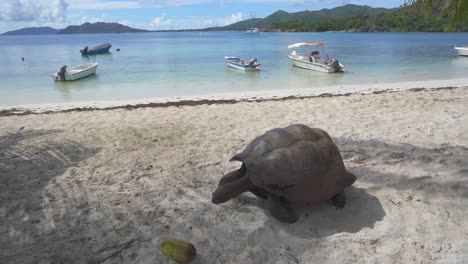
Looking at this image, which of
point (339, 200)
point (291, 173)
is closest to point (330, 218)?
point (339, 200)

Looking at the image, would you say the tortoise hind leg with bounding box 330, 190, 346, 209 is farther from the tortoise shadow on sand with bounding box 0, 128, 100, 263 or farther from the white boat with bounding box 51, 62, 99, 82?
the white boat with bounding box 51, 62, 99, 82

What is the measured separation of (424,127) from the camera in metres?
6.99

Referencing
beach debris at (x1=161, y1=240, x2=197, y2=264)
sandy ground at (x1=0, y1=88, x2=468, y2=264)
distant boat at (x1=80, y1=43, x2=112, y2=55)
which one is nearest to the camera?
beach debris at (x1=161, y1=240, x2=197, y2=264)

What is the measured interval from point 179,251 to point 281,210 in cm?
114

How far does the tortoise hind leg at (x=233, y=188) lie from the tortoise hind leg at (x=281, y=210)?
10.2 inches

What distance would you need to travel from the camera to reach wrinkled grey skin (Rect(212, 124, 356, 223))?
146 inches

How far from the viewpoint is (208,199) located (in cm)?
436

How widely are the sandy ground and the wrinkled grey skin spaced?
0.19m

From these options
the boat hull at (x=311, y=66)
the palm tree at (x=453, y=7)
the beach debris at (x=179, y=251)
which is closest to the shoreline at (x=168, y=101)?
the palm tree at (x=453, y=7)

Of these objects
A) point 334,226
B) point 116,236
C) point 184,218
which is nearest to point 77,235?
point 116,236

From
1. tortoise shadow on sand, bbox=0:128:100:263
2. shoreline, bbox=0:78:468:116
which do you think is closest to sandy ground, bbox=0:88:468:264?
tortoise shadow on sand, bbox=0:128:100:263

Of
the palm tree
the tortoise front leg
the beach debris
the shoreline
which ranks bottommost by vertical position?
the shoreline

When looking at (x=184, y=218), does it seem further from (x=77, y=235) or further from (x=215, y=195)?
(x=77, y=235)

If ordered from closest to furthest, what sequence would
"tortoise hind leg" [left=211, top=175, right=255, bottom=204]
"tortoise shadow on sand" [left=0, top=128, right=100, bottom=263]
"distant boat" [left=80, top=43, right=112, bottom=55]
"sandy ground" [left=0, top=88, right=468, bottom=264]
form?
"sandy ground" [left=0, top=88, right=468, bottom=264], "tortoise shadow on sand" [left=0, top=128, right=100, bottom=263], "tortoise hind leg" [left=211, top=175, right=255, bottom=204], "distant boat" [left=80, top=43, right=112, bottom=55]
